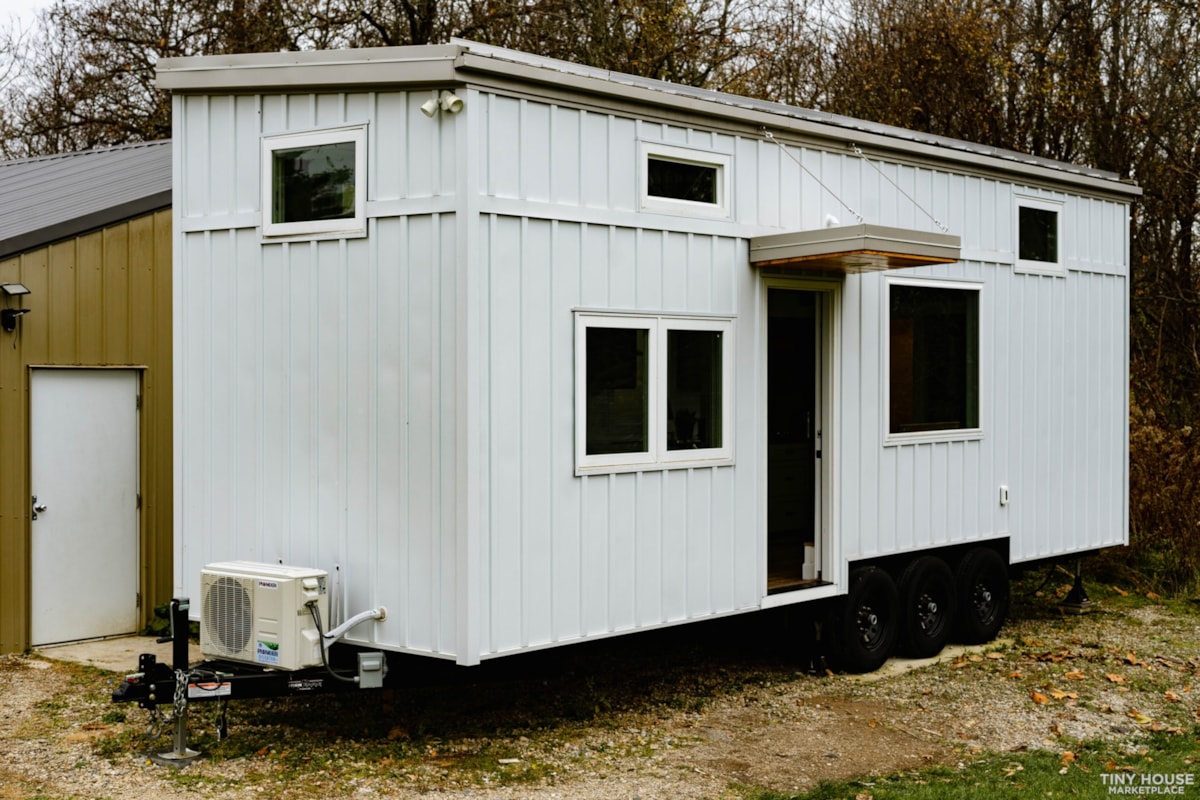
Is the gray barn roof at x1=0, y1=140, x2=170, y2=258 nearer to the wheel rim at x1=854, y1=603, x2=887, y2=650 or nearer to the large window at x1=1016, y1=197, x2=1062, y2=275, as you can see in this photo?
the wheel rim at x1=854, y1=603, x2=887, y2=650

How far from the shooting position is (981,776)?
641 centimetres

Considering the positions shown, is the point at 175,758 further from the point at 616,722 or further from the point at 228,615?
the point at 616,722

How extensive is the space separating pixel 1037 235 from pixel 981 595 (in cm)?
277

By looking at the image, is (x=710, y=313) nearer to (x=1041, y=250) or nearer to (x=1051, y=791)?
(x=1051, y=791)

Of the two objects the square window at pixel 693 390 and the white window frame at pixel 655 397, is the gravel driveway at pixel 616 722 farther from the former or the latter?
the square window at pixel 693 390

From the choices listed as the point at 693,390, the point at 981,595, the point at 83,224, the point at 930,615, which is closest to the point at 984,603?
the point at 981,595

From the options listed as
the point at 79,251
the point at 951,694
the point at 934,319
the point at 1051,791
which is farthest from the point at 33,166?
the point at 1051,791

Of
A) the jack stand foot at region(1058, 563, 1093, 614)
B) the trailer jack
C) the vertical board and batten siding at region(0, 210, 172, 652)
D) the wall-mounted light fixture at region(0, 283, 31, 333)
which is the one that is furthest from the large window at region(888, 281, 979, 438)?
the wall-mounted light fixture at region(0, 283, 31, 333)

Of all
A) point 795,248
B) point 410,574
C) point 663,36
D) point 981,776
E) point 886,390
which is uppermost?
point 663,36

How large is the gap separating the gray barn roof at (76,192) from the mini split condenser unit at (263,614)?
3441 mm

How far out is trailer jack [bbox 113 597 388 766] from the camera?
6.31 m

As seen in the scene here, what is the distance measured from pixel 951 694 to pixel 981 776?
1739 millimetres

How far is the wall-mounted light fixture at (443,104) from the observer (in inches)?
248

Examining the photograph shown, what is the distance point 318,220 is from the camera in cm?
684
